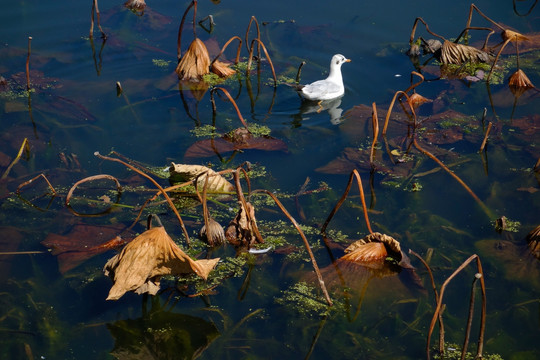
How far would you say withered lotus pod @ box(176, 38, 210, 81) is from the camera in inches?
290

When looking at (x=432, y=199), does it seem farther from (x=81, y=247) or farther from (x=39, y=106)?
(x=39, y=106)

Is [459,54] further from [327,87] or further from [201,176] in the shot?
[201,176]

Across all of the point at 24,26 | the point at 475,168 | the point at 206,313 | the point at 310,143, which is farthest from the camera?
the point at 24,26

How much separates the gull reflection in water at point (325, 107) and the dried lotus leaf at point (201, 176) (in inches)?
75.9

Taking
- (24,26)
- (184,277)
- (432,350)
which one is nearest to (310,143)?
(184,277)

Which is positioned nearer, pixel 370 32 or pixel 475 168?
pixel 475 168

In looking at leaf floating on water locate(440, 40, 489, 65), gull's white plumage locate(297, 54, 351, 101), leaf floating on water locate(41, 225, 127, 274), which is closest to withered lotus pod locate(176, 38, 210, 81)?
gull's white plumage locate(297, 54, 351, 101)

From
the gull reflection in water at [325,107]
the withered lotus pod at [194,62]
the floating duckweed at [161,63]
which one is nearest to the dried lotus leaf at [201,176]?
the gull reflection in water at [325,107]

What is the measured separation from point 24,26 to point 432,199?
258 inches

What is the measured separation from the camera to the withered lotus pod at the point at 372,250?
4.62m

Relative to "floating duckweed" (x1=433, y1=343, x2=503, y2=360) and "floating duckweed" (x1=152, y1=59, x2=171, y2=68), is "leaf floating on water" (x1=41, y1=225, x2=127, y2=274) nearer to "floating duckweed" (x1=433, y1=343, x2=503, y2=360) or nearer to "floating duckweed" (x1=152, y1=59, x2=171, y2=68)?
"floating duckweed" (x1=433, y1=343, x2=503, y2=360)

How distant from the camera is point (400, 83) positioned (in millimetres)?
7543

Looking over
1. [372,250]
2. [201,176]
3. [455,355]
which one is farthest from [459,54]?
[455,355]

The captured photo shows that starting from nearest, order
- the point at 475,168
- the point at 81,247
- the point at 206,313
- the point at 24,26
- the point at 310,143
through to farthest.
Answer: the point at 206,313, the point at 81,247, the point at 475,168, the point at 310,143, the point at 24,26
